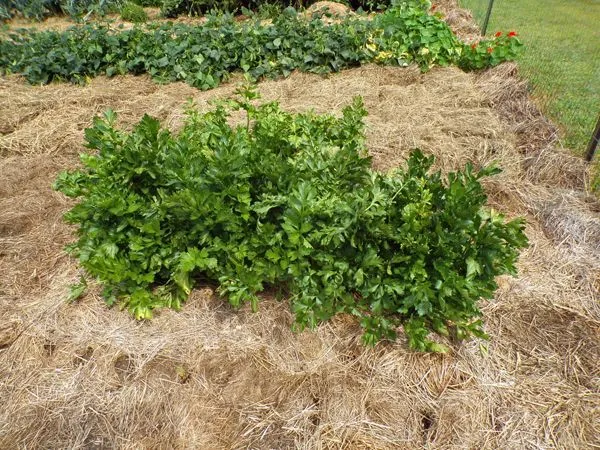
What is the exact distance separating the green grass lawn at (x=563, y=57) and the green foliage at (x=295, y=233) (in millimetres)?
2421

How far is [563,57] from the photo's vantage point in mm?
4641

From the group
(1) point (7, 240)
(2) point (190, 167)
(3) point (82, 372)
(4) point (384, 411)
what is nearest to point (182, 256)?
(2) point (190, 167)

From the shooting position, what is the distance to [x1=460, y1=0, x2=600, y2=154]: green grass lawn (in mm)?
3863

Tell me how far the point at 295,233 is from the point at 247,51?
3.97 m

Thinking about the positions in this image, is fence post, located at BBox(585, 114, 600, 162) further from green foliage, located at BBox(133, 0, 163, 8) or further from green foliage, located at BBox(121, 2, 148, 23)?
green foliage, located at BBox(133, 0, 163, 8)

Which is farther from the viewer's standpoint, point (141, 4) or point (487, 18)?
point (141, 4)

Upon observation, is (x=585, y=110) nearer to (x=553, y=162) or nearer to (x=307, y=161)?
(x=553, y=162)

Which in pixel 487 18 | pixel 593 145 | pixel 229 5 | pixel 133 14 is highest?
pixel 487 18

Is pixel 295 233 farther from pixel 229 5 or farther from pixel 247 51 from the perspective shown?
pixel 229 5

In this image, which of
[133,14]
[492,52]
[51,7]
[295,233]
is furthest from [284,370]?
[51,7]

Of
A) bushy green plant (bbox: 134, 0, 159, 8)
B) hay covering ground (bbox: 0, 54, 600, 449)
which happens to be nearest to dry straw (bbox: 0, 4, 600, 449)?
hay covering ground (bbox: 0, 54, 600, 449)

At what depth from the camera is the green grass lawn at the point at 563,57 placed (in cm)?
386

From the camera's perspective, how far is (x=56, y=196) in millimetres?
3336

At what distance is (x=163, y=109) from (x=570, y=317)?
4.10 metres
